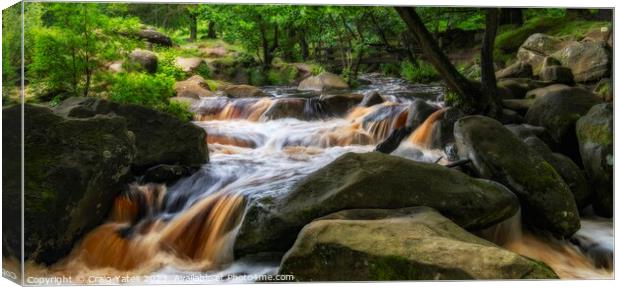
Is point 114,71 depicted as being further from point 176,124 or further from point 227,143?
point 227,143

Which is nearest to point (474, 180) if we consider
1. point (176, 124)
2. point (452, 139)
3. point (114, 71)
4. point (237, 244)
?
point (452, 139)

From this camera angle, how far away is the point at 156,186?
4.75 metres

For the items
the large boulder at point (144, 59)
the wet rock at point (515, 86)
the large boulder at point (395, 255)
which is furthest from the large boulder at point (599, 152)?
the large boulder at point (144, 59)

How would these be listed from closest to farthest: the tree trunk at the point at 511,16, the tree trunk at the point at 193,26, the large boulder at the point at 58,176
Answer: the large boulder at the point at 58,176, the tree trunk at the point at 193,26, the tree trunk at the point at 511,16

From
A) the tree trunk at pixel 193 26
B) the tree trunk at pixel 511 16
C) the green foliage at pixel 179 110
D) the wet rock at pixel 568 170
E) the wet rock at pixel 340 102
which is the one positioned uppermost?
the tree trunk at pixel 511 16

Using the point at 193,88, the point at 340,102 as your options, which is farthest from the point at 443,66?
the point at 193,88

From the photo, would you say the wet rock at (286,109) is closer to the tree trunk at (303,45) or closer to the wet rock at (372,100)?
the tree trunk at (303,45)

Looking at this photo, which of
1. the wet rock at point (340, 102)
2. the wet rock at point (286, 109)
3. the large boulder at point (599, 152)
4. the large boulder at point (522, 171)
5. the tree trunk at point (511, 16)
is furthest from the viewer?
the wet rock at point (340, 102)

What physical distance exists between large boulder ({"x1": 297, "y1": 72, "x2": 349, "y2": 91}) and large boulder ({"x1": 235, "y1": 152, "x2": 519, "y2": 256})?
0.69 m

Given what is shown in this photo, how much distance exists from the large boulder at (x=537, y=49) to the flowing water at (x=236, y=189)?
0.81 m

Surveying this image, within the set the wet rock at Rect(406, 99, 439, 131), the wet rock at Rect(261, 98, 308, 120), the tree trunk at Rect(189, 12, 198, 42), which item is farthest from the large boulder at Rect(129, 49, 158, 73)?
the wet rock at Rect(406, 99, 439, 131)

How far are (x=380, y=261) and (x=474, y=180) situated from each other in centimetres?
132

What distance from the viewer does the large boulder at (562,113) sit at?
5.12m

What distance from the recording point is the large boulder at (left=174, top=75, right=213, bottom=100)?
4750 mm
